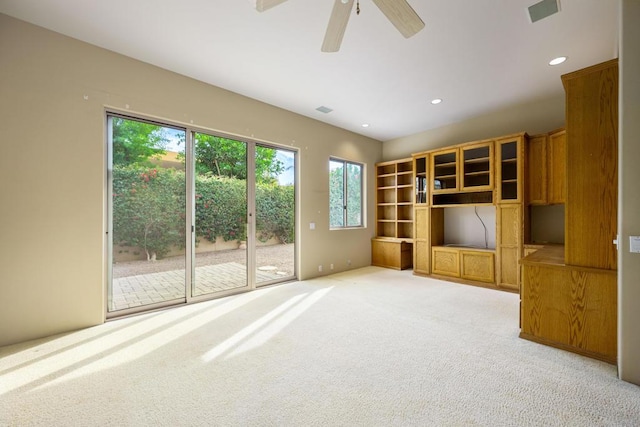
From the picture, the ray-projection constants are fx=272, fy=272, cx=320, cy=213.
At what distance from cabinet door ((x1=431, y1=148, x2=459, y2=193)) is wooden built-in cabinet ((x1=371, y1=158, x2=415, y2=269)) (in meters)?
0.66

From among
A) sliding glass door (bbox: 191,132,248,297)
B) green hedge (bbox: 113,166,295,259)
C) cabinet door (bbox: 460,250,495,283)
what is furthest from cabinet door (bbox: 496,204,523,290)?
sliding glass door (bbox: 191,132,248,297)

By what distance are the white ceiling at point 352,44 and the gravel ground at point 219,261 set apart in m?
2.42

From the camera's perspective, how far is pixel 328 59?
3133 mm

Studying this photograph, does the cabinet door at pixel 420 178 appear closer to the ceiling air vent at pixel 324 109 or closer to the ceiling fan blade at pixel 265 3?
the ceiling air vent at pixel 324 109

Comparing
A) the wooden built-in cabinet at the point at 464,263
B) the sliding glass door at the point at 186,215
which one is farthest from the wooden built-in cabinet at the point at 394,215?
the sliding glass door at the point at 186,215

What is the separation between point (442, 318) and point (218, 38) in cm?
394

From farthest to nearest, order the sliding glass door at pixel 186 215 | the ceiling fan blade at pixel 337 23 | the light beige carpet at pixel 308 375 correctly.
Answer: the sliding glass door at pixel 186 215 → the ceiling fan blade at pixel 337 23 → the light beige carpet at pixel 308 375

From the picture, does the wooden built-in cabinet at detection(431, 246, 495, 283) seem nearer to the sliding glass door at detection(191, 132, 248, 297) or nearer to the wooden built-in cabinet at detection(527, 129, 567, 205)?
the wooden built-in cabinet at detection(527, 129, 567, 205)

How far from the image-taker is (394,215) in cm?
633

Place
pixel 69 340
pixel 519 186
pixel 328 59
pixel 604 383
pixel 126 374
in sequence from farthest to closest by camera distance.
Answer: pixel 519 186
pixel 328 59
pixel 69 340
pixel 126 374
pixel 604 383

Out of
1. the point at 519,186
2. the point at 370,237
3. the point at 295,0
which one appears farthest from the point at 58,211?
the point at 519,186

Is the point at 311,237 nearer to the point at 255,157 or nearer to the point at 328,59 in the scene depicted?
the point at 255,157

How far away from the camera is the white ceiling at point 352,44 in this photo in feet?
7.79

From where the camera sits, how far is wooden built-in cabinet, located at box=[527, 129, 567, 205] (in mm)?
3965
